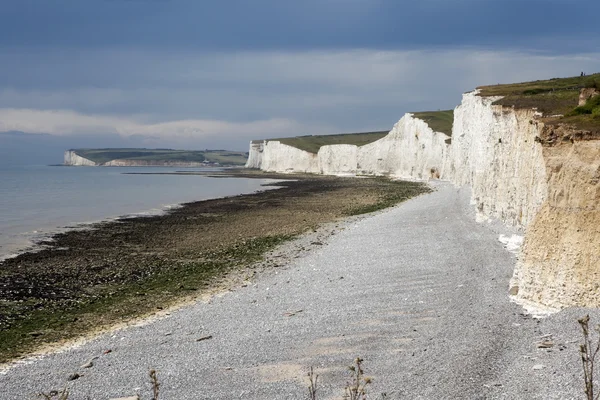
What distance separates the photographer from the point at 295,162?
429 feet

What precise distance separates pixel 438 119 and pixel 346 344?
3109 inches

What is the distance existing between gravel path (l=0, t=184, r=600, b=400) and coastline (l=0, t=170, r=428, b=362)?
1.70 metres

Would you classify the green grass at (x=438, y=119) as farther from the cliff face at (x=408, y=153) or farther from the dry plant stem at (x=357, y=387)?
the dry plant stem at (x=357, y=387)

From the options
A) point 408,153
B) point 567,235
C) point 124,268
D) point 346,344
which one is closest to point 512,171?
point 567,235

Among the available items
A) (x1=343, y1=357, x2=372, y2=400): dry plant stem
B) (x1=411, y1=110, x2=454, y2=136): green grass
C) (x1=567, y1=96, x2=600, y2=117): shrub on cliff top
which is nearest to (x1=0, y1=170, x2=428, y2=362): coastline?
(x1=343, y1=357, x2=372, y2=400): dry plant stem

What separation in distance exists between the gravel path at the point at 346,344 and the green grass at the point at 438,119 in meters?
64.3

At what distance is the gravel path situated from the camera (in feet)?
26.3

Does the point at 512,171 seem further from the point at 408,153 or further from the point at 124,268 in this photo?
the point at 408,153

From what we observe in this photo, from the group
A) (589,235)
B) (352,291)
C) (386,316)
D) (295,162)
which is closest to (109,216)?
(352,291)

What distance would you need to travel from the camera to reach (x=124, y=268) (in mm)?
19734

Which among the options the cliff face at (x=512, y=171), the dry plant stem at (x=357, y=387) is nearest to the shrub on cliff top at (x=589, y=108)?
the cliff face at (x=512, y=171)

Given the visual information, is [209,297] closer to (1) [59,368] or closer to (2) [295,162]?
(1) [59,368]

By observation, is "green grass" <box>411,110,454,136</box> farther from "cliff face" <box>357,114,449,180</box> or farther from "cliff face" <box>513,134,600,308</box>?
"cliff face" <box>513,134,600,308</box>

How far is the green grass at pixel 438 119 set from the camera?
255 ft
